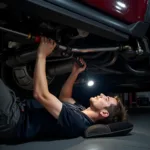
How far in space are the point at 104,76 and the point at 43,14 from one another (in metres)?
1.67

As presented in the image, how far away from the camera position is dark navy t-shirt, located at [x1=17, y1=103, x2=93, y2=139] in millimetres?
1413

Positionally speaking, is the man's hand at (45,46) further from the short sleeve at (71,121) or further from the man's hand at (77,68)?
the man's hand at (77,68)

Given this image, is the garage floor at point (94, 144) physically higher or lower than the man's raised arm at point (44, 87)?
lower

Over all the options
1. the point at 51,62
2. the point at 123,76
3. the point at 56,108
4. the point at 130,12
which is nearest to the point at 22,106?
the point at 56,108

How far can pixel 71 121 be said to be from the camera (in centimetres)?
142

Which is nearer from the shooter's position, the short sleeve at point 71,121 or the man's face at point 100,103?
the short sleeve at point 71,121

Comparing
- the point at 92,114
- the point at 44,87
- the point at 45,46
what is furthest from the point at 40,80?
the point at 92,114

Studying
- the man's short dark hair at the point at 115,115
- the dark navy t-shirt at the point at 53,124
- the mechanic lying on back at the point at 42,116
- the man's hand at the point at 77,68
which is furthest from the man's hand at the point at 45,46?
the man's short dark hair at the point at 115,115

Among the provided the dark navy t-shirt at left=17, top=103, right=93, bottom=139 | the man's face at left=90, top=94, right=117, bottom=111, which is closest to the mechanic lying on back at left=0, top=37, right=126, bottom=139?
the dark navy t-shirt at left=17, top=103, right=93, bottom=139

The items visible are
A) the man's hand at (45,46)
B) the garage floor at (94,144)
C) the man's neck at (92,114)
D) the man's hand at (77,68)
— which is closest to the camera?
the garage floor at (94,144)

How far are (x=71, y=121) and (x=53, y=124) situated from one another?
118 millimetres

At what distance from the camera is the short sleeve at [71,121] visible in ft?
4.60

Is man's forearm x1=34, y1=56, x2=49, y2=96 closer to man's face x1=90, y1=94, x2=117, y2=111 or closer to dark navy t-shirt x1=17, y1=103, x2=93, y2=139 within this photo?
dark navy t-shirt x1=17, y1=103, x2=93, y2=139

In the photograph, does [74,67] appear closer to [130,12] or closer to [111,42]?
[111,42]
